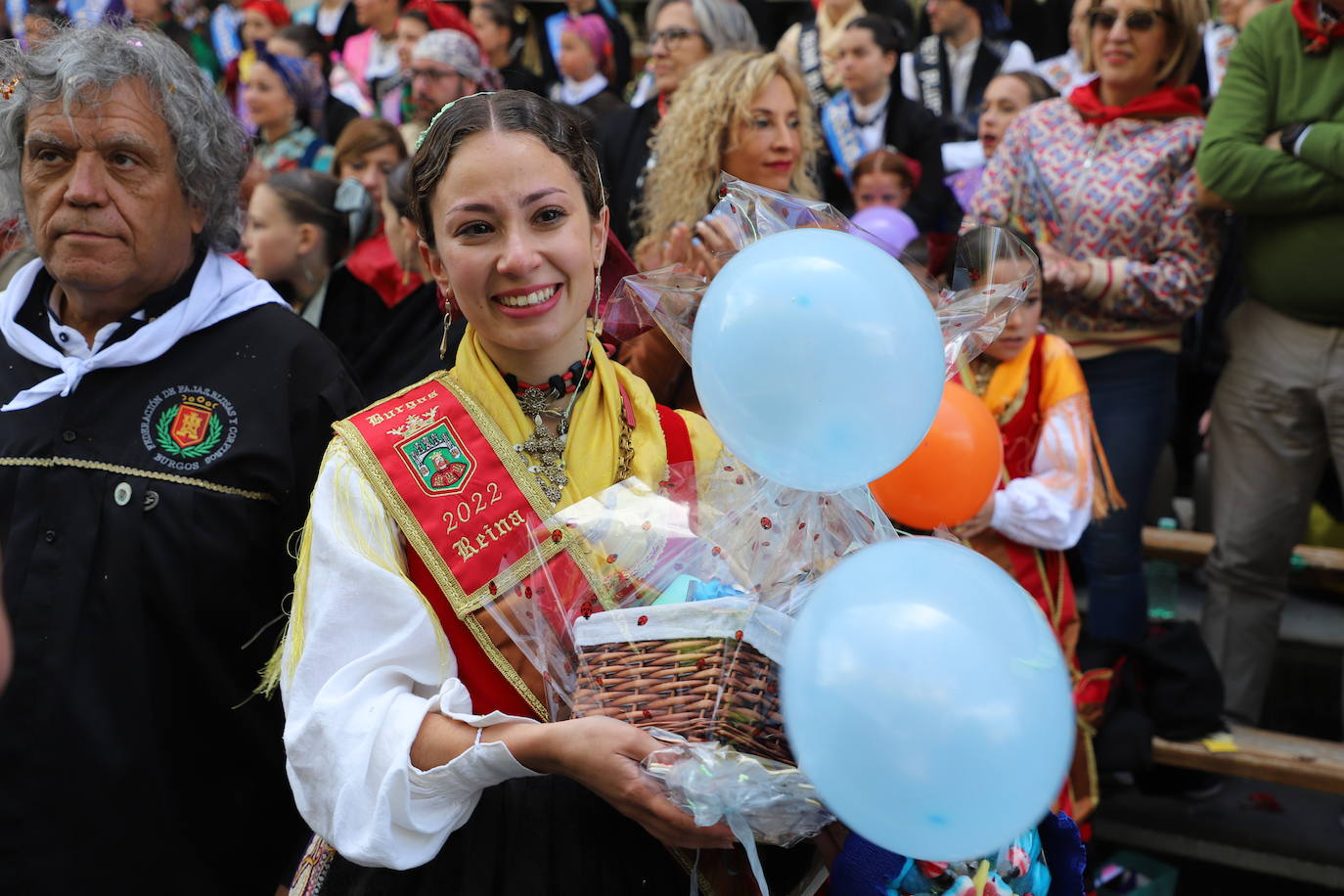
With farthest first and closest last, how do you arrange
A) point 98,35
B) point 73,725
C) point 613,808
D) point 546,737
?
point 98,35
point 73,725
point 613,808
point 546,737

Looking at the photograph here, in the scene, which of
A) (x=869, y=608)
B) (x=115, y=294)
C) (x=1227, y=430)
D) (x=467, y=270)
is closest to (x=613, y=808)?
(x=869, y=608)

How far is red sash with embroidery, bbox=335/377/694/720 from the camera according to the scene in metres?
1.90

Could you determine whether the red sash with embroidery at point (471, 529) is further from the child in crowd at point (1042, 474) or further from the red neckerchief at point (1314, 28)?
the red neckerchief at point (1314, 28)

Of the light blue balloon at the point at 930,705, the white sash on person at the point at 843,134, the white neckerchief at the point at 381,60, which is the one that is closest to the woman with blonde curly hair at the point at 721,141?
the white sash on person at the point at 843,134

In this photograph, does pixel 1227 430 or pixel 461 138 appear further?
pixel 1227 430

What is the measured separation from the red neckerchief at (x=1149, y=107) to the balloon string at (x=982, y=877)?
3.52 metres

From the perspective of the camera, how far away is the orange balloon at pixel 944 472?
2.65 metres

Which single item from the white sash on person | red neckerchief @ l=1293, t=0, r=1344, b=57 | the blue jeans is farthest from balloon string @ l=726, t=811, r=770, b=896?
the white sash on person

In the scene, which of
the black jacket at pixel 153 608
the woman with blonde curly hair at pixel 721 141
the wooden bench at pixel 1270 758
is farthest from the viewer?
the wooden bench at pixel 1270 758

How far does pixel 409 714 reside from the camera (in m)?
1.80

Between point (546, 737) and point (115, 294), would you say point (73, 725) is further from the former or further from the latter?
point (546, 737)

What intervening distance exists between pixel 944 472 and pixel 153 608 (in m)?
1.68

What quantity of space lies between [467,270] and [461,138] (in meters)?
0.22

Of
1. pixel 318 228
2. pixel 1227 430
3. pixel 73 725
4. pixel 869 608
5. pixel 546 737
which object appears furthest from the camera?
pixel 318 228
